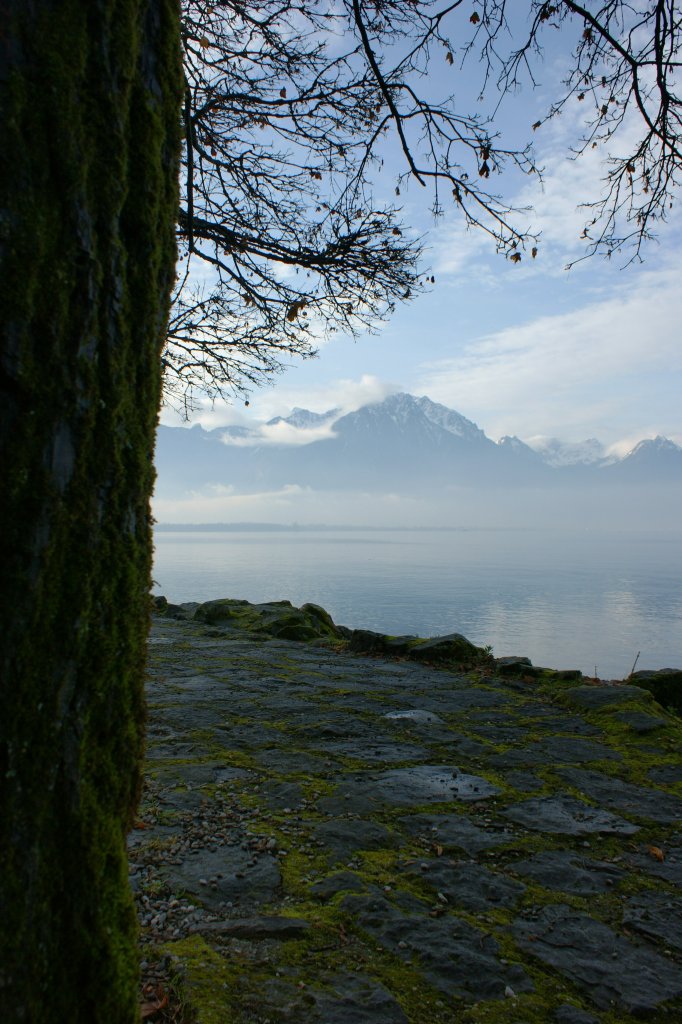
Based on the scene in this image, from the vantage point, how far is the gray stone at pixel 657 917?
2.45 metres

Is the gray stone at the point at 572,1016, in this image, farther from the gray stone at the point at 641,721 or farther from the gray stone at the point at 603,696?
the gray stone at the point at 603,696

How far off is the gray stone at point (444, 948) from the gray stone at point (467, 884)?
0.53 ft

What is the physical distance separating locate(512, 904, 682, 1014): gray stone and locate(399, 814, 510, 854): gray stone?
55 cm

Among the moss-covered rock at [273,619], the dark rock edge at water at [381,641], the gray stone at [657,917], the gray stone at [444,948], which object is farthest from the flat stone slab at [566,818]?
the moss-covered rock at [273,619]

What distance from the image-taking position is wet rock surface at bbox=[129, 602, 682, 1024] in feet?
6.79

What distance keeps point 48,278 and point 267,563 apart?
159 meters

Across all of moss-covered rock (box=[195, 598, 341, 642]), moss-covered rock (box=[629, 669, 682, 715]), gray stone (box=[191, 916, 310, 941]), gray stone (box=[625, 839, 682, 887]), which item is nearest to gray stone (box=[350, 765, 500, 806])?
gray stone (box=[625, 839, 682, 887])

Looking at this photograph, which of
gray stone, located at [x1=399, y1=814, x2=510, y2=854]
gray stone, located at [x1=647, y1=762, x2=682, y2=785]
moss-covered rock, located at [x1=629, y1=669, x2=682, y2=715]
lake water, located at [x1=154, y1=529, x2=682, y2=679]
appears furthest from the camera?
lake water, located at [x1=154, y1=529, x2=682, y2=679]

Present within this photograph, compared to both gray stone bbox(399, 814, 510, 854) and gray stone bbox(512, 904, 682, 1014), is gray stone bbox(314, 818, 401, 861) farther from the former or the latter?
gray stone bbox(512, 904, 682, 1014)

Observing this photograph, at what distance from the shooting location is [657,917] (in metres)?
2.57

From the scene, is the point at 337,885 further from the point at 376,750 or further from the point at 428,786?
the point at 376,750

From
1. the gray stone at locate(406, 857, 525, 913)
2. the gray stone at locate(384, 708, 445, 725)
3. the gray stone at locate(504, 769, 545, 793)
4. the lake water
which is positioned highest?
the gray stone at locate(384, 708, 445, 725)

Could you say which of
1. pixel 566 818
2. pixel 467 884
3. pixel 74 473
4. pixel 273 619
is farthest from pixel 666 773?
pixel 273 619

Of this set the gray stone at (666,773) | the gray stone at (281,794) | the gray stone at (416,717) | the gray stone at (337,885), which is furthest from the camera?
the gray stone at (416,717)
